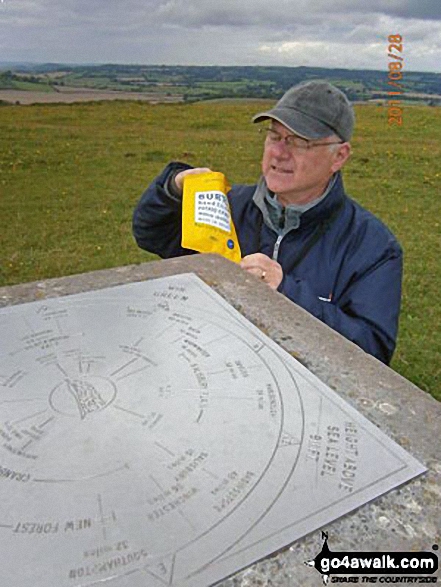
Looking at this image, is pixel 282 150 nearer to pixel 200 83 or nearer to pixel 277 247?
pixel 277 247

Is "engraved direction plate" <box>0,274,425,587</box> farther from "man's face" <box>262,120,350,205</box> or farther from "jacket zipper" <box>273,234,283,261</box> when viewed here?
"man's face" <box>262,120,350,205</box>

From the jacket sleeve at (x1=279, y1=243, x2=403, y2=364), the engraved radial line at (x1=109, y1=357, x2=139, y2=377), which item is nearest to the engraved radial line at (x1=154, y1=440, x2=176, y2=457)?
the engraved radial line at (x1=109, y1=357, x2=139, y2=377)

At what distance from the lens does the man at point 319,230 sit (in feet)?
8.20

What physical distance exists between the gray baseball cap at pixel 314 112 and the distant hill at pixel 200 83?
56.6ft

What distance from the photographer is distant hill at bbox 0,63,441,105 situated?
2434 cm

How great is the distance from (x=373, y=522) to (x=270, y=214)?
1735mm

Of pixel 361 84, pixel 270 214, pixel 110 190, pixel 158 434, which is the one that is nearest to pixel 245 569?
pixel 158 434

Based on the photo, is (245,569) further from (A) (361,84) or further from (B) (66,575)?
(A) (361,84)

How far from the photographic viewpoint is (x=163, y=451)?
155cm

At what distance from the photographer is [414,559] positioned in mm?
1306

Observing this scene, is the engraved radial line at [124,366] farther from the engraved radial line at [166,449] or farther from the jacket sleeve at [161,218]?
the jacket sleeve at [161,218]

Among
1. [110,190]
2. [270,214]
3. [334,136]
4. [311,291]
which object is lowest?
[110,190]

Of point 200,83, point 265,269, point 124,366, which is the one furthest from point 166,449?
point 200,83

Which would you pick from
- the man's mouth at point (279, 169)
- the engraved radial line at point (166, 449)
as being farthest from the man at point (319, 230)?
the engraved radial line at point (166, 449)
